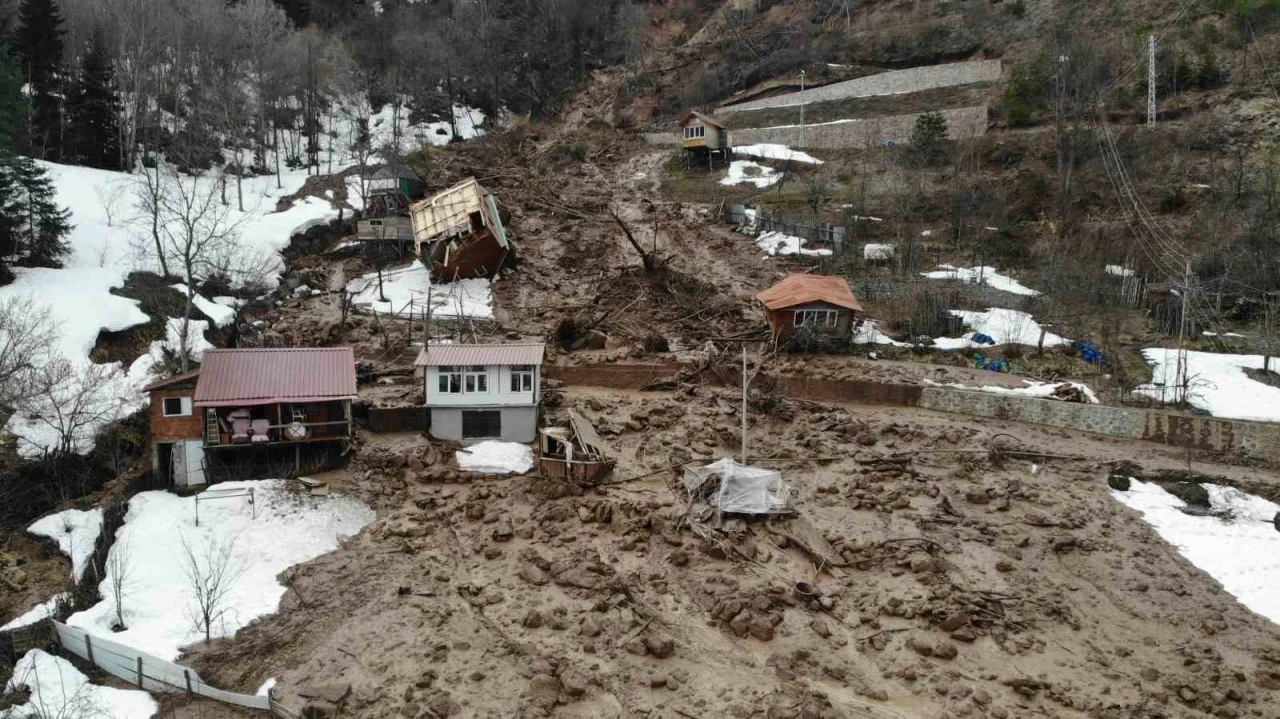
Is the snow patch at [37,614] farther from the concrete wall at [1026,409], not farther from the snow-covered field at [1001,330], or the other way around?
the snow-covered field at [1001,330]

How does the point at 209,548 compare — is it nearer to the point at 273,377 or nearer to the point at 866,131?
the point at 273,377

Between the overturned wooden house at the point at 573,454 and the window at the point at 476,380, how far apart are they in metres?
2.24

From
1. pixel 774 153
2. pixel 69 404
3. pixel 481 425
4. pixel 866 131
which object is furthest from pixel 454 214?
pixel 866 131

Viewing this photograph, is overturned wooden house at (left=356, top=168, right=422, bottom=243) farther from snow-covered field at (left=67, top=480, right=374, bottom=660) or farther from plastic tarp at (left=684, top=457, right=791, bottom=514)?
plastic tarp at (left=684, top=457, right=791, bottom=514)

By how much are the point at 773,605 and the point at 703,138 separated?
40137mm

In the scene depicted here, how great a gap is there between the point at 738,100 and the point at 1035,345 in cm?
3923

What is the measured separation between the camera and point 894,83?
58.1m

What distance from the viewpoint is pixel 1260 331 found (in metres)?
28.1

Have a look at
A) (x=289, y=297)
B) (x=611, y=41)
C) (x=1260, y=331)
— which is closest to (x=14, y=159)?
(x=289, y=297)

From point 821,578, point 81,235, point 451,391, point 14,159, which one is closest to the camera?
point 821,578

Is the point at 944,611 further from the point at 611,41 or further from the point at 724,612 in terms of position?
the point at 611,41

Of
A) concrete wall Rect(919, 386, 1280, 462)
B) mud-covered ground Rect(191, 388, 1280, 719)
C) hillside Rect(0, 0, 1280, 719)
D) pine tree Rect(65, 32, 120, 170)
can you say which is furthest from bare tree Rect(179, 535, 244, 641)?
pine tree Rect(65, 32, 120, 170)

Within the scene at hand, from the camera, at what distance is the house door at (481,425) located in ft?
78.1

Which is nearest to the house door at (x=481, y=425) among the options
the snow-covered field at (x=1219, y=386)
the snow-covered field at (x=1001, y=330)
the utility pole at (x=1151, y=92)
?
the snow-covered field at (x=1001, y=330)
